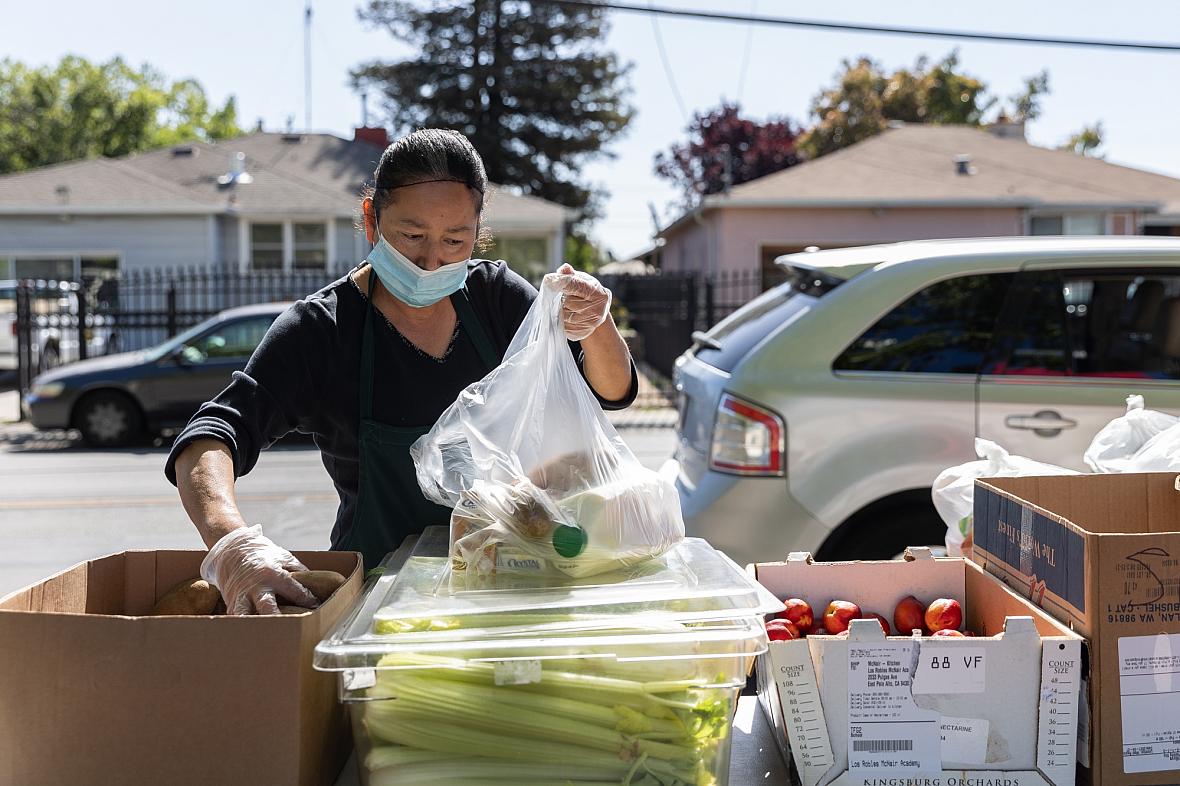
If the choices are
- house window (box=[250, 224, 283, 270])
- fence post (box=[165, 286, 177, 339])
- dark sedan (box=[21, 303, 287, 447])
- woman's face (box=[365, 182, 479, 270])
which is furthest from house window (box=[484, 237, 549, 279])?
woman's face (box=[365, 182, 479, 270])

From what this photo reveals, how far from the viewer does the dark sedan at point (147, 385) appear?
41.4ft

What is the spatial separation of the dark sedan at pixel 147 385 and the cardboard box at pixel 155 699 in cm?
1115

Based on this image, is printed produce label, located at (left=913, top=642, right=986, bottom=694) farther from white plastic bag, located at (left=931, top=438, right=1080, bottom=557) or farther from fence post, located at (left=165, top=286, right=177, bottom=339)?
fence post, located at (left=165, top=286, right=177, bottom=339)

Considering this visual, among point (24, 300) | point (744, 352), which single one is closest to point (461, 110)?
point (24, 300)

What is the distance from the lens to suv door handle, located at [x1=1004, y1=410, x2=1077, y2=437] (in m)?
4.56

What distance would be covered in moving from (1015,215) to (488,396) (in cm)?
2102

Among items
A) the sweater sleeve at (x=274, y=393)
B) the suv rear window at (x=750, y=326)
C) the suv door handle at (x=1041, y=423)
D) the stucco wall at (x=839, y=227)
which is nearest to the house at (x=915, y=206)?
the stucco wall at (x=839, y=227)

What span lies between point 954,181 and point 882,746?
2177cm

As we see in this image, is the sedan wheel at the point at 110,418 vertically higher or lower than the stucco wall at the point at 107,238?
lower

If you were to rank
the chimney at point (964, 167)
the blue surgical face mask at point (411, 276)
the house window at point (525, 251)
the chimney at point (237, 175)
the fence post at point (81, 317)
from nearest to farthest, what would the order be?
the blue surgical face mask at point (411, 276)
the fence post at point (81, 317)
the chimney at point (964, 167)
the house window at point (525, 251)
the chimney at point (237, 175)

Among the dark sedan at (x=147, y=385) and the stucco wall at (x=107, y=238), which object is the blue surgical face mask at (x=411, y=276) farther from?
the stucco wall at (x=107, y=238)

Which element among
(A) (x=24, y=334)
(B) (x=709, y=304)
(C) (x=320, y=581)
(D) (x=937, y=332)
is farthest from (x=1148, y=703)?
(A) (x=24, y=334)

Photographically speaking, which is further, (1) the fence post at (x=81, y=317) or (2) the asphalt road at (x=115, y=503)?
(1) the fence post at (x=81, y=317)

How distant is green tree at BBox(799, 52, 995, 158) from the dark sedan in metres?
31.1
